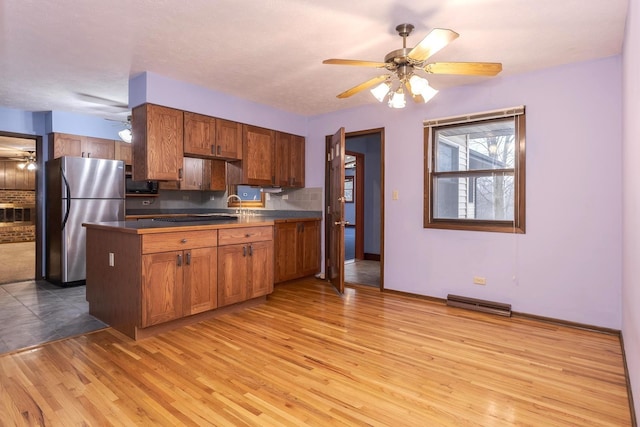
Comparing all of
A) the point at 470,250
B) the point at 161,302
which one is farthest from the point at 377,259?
the point at 161,302

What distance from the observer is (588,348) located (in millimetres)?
2713

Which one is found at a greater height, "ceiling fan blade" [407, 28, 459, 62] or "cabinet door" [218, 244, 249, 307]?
"ceiling fan blade" [407, 28, 459, 62]

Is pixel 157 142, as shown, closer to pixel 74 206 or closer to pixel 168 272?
pixel 168 272

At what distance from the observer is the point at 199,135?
3.95 metres

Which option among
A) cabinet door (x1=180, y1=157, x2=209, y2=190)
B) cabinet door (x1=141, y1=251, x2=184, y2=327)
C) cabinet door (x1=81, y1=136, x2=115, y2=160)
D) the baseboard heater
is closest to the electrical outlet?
the baseboard heater

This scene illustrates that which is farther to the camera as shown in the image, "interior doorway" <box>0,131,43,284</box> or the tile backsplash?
"interior doorway" <box>0,131,43,284</box>

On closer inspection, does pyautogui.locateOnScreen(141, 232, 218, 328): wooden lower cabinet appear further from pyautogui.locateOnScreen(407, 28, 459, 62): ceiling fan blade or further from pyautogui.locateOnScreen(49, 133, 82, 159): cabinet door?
pyautogui.locateOnScreen(49, 133, 82, 159): cabinet door

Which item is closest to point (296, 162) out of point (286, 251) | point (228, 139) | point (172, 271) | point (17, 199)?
point (228, 139)

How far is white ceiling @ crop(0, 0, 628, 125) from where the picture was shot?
231cm

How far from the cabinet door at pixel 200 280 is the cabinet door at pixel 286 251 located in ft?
4.28

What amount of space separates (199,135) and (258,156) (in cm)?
89

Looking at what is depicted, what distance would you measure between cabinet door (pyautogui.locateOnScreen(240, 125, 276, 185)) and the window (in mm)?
2034

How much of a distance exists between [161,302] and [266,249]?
1.22 metres

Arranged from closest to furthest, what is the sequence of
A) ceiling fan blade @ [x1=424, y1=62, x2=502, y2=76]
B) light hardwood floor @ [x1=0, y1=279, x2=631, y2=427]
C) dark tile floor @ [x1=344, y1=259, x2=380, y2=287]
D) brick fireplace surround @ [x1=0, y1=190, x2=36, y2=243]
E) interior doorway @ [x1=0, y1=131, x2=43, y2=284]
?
light hardwood floor @ [x1=0, y1=279, x2=631, y2=427]
ceiling fan blade @ [x1=424, y1=62, x2=502, y2=76]
dark tile floor @ [x1=344, y1=259, x2=380, y2=287]
interior doorway @ [x1=0, y1=131, x2=43, y2=284]
brick fireplace surround @ [x1=0, y1=190, x2=36, y2=243]
